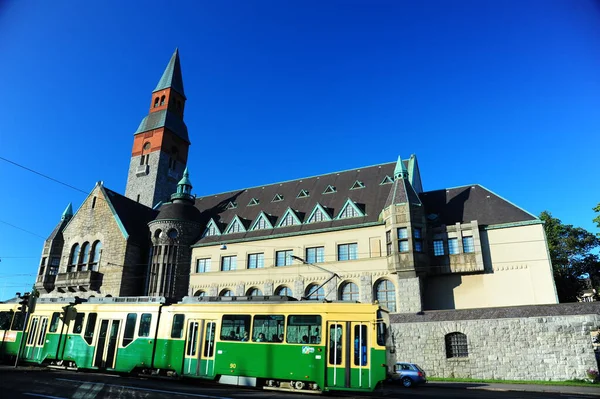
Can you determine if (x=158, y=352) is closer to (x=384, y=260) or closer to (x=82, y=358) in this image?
(x=82, y=358)

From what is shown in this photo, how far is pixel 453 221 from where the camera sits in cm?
3116

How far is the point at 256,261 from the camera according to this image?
3647 cm

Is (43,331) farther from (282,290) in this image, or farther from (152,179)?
(152,179)

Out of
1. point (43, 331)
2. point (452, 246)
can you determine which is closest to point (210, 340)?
point (43, 331)

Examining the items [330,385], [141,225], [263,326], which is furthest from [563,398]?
[141,225]

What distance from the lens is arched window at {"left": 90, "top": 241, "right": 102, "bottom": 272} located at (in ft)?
135

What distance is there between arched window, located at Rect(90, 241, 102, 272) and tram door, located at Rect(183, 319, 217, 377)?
94.0 feet

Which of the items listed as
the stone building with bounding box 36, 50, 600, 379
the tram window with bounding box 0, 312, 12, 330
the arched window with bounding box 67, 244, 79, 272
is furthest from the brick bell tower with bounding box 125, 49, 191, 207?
the tram window with bounding box 0, 312, 12, 330

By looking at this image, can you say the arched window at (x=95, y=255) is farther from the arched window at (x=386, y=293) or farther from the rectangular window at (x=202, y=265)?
the arched window at (x=386, y=293)

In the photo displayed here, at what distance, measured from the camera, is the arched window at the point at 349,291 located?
31469 mm

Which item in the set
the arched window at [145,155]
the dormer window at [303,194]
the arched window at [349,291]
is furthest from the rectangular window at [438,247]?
the arched window at [145,155]

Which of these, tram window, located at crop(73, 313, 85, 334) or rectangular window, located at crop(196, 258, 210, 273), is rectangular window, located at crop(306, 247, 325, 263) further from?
tram window, located at crop(73, 313, 85, 334)

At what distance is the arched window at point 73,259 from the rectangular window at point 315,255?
26.2m

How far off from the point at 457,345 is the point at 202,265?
24518mm
